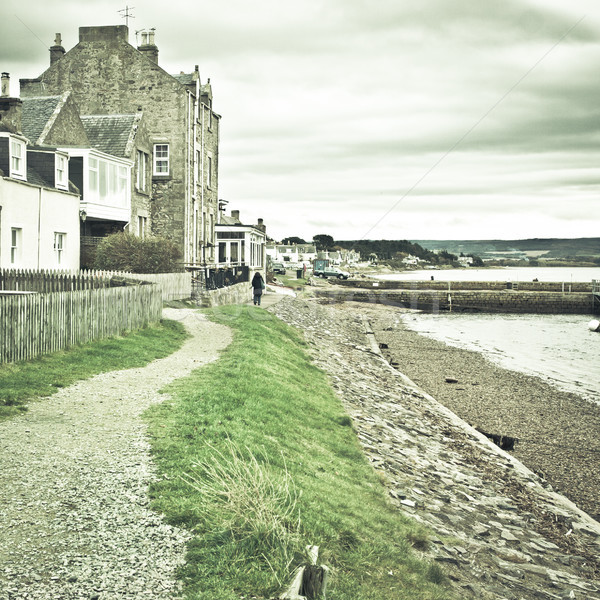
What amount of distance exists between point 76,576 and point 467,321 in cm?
5682

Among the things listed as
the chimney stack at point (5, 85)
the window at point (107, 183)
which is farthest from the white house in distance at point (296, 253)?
the chimney stack at point (5, 85)

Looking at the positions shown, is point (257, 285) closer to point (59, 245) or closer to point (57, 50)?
point (59, 245)

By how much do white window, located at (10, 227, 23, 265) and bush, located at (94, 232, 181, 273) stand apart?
4.80m

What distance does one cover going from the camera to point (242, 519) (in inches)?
232

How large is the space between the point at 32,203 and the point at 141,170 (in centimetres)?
1267

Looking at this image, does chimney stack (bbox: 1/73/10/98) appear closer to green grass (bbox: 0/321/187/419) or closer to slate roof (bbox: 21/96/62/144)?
slate roof (bbox: 21/96/62/144)

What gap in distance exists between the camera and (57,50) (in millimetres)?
40094

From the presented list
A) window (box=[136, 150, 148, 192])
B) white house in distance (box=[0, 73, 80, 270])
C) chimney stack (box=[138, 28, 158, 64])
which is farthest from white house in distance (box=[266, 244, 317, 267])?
white house in distance (box=[0, 73, 80, 270])

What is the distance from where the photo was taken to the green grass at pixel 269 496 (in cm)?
543

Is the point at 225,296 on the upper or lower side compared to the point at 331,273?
lower

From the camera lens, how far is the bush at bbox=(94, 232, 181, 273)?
29.1 m

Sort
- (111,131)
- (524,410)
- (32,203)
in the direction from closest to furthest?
(524,410) < (32,203) < (111,131)

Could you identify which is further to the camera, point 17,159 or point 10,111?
point 10,111

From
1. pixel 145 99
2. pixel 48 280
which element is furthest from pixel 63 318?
pixel 145 99
